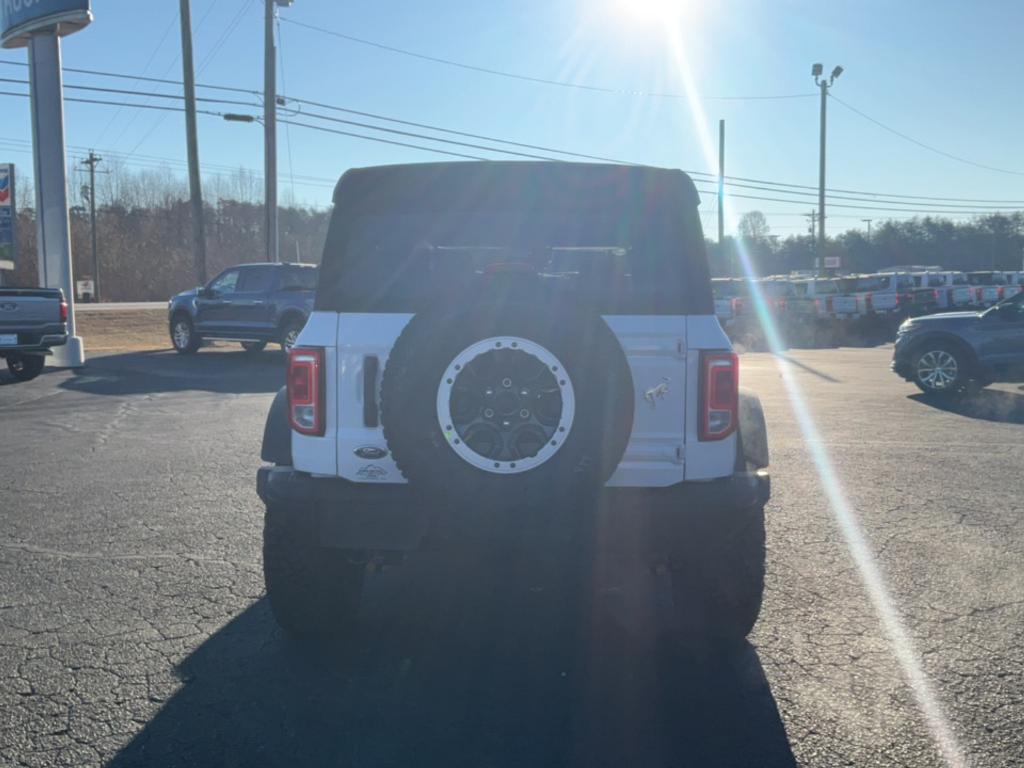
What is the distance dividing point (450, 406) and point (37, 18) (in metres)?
17.8

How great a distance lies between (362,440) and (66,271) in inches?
666

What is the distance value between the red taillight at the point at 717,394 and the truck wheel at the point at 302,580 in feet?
5.06

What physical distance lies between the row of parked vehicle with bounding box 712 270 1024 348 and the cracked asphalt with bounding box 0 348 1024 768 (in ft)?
71.4

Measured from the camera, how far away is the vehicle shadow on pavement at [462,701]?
123 inches

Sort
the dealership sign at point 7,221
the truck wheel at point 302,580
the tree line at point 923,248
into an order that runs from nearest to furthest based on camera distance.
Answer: the truck wheel at point 302,580
the dealership sign at point 7,221
the tree line at point 923,248

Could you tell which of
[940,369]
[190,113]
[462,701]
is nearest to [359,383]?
[462,701]

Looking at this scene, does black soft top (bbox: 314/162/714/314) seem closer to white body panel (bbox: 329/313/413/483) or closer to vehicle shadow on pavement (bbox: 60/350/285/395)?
white body panel (bbox: 329/313/413/483)

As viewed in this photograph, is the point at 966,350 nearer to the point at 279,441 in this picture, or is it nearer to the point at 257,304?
the point at 279,441

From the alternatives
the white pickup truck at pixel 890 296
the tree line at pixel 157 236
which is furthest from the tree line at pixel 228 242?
the white pickup truck at pixel 890 296

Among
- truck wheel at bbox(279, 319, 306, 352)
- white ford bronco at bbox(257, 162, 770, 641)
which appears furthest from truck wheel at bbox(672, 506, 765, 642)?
truck wheel at bbox(279, 319, 306, 352)

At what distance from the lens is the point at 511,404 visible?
132 inches

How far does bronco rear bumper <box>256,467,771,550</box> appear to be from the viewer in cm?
334

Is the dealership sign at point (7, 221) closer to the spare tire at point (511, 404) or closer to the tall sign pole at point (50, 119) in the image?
the tall sign pole at point (50, 119)

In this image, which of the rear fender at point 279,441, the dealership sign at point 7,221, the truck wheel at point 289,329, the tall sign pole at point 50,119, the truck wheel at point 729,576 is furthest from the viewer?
the dealership sign at point 7,221
